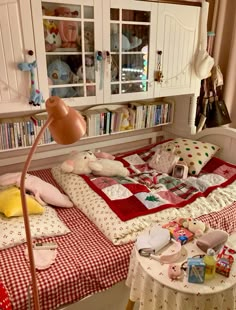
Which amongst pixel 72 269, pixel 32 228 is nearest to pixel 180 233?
pixel 72 269

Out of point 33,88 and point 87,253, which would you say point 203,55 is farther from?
point 87,253

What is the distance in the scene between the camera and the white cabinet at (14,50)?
1574mm

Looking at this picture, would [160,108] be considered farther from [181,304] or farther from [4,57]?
[181,304]

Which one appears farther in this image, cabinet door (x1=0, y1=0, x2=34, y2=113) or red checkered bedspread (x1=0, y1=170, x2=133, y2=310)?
cabinet door (x1=0, y1=0, x2=34, y2=113)

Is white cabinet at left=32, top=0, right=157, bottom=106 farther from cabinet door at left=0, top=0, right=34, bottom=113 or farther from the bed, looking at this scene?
the bed

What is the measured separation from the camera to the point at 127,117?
7.84 ft

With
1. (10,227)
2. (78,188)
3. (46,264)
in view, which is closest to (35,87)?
(78,188)

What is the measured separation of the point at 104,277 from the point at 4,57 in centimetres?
126

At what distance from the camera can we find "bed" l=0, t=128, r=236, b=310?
1306 millimetres

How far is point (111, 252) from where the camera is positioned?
4.83ft

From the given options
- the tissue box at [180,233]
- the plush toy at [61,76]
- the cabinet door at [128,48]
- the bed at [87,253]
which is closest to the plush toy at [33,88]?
the plush toy at [61,76]

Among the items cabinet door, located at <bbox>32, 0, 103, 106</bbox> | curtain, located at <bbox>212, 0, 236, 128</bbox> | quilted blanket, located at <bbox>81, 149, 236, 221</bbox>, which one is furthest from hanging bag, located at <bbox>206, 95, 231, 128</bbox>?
cabinet door, located at <bbox>32, 0, 103, 106</bbox>

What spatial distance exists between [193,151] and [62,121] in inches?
65.1

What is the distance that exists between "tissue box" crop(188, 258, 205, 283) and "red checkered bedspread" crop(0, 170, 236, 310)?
1.37 feet
